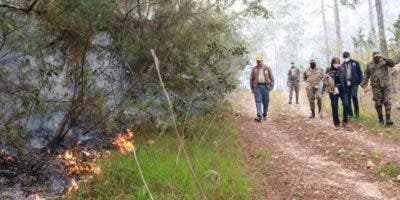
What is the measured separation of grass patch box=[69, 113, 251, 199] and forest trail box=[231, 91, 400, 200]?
19.4 inches

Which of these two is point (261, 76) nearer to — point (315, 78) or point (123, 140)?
point (315, 78)

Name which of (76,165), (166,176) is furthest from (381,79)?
(76,165)

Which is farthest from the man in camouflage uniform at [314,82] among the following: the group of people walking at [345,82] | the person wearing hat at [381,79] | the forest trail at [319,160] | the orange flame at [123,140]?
the orange flame at [123,140]

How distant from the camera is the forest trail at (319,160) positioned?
683cm

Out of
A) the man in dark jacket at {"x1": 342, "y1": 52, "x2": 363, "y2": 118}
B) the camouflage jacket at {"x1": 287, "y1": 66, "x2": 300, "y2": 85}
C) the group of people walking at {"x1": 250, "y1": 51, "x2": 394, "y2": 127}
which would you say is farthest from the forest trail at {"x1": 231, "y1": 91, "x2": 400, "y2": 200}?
the camouflage jacket at {"x1": 287, "y1": 66, "x2": 300, "y2": 85}

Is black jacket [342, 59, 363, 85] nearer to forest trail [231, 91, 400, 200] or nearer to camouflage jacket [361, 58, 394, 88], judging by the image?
camouflage jacket [361, 58, 394, 88]

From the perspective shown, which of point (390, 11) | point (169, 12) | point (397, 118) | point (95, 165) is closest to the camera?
point (95, 165)

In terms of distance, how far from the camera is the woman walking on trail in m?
12.3

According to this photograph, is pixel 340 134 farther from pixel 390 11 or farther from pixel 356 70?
pixel 390 11

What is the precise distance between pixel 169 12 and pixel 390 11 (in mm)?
123461

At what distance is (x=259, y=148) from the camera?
32.4 ft

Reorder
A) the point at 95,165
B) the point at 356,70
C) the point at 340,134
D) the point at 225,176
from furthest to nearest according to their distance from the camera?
the point at 356,70, the point at 340,134, the point at 95,165, the point at 225,176

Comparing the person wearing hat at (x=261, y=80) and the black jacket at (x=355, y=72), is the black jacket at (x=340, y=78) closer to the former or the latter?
the black jacket at (x=355, y=72)

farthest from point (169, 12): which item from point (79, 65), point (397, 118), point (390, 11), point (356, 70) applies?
point (390, 11)
